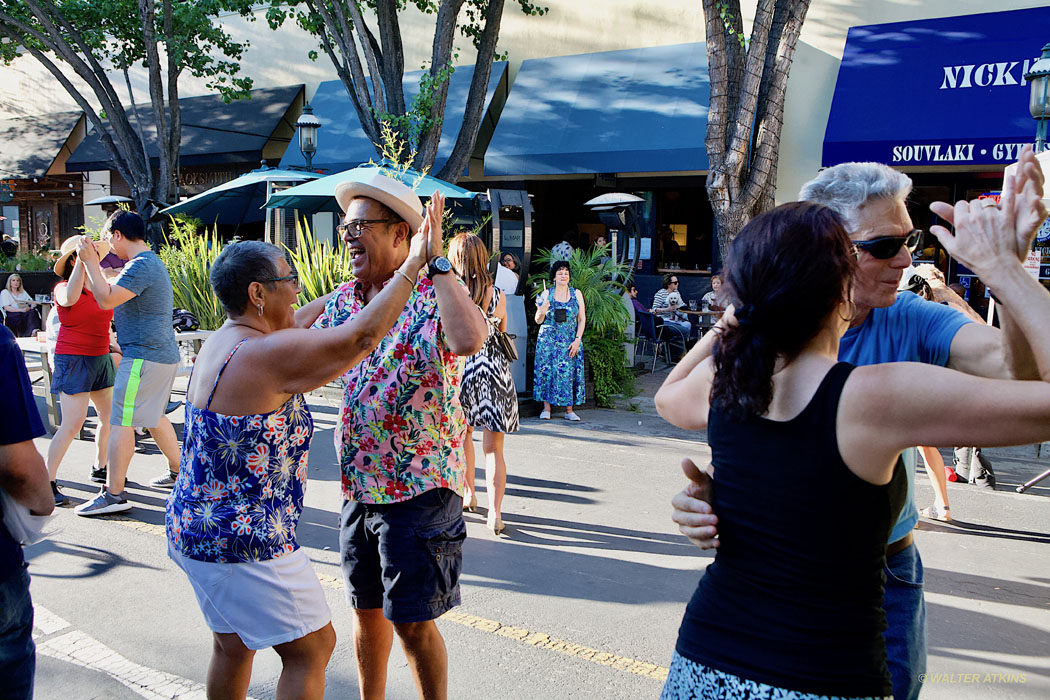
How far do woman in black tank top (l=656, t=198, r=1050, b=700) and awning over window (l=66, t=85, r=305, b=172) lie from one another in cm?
1861

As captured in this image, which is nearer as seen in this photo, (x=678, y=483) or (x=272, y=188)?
(x=678, y=483)

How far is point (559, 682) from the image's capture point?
3564 millimetres

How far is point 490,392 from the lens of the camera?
5.84 metres

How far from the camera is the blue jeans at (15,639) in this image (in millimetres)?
2119

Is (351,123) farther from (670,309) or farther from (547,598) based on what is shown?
(547,598)

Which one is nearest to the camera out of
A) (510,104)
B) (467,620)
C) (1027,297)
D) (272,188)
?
(1027,297)

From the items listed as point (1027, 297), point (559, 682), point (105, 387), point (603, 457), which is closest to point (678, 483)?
point (603, 457)

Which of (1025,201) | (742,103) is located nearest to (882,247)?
(1025,201)

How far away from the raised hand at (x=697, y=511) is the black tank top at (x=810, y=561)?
0.31 ft

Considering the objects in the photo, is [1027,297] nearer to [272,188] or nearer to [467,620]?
[467,620]

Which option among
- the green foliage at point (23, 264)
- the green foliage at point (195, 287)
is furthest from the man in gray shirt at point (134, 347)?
the green foliage at point (23, 264)

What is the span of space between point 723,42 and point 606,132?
180 inches

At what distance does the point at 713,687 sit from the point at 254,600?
1.48 meters

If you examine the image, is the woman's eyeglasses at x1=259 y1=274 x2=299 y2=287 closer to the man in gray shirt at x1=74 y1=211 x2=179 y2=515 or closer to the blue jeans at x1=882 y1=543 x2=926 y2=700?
the blue jeans at x1=882 y1=543 x2=926 y2=700
